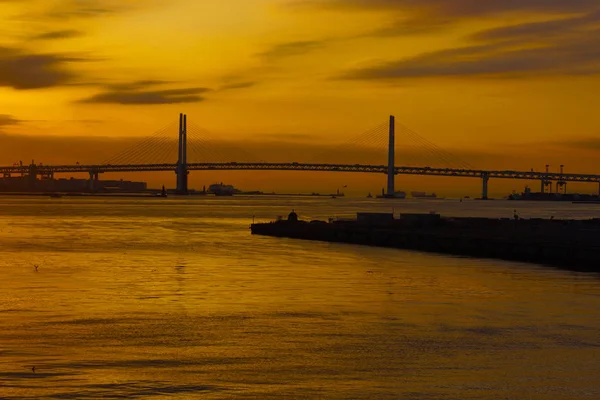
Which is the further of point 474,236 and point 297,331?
point 474,236

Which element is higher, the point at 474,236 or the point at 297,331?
the point at 474,236

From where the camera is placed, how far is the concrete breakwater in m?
46.4

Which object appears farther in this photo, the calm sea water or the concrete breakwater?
the concrete breakwater

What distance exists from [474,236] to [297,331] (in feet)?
115

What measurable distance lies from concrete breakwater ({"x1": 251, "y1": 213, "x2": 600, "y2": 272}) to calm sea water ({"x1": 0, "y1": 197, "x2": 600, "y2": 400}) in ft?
13.7

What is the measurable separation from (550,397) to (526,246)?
32429 millimetres

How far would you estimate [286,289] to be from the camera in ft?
109

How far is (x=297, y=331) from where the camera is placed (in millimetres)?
23484

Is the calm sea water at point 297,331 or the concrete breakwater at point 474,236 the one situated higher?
the concrete breakwater at point 474,236

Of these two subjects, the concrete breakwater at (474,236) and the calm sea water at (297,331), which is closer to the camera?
the calm sea water at (297,331)

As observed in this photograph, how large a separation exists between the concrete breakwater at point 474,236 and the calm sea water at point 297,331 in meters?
4.17

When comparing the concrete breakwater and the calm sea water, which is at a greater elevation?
the concrete breakwater

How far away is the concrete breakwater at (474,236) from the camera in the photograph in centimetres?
4638

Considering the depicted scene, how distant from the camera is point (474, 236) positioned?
187 ft
